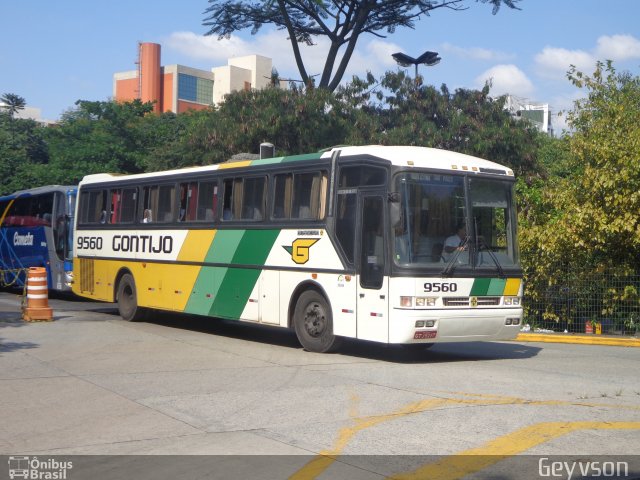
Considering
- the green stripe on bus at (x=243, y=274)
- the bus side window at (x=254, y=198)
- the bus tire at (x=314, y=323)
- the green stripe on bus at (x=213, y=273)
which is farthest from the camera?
the green stripe on bus at (x=213, y=273)

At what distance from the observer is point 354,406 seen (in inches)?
374

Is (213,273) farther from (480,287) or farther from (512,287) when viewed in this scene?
(512,287)

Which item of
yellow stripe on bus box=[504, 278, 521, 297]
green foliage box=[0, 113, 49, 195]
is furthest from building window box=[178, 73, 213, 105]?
yellow stripe on bus box=[504, 278, 521, 297]

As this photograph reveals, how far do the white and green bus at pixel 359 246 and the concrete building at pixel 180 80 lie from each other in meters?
111

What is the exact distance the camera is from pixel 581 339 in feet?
60.7

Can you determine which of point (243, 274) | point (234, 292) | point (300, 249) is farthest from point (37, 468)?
point (234, 292)

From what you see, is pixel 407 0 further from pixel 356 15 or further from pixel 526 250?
pixel 526 250

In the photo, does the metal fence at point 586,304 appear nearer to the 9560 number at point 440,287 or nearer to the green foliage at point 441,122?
the 9560 number at point 440,287

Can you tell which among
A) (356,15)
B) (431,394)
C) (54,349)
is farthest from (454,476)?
(356,15)

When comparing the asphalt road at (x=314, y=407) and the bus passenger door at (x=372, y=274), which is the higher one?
the bus passenger door at (x=372, y=274)

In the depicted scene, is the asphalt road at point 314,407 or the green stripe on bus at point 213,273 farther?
the green stripe on bus at point 213,273

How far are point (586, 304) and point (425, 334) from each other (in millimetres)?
8723

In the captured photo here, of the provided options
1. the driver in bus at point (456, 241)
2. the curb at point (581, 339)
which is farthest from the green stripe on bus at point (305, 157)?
the curb at point (581, 339)

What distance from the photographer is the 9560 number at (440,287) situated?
12.8 metres
